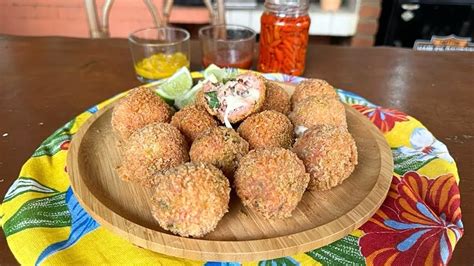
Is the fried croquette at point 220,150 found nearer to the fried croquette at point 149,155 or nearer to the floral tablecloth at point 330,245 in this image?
the fried croquette at point 149,155

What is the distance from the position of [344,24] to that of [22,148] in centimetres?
264

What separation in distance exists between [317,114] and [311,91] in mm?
101

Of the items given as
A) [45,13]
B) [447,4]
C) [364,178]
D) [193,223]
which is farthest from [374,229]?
[45,13]

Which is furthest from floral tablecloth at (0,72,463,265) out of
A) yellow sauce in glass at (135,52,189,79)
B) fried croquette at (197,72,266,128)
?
yellow sauce in glass at (135,52,189,79)

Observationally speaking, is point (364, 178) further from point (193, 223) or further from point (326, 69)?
point (326, 69)

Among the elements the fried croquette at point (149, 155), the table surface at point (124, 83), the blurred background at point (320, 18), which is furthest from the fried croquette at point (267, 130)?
the blurred background at point (320, 18)

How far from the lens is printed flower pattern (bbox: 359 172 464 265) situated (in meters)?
0.75

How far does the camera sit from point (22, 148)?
3.57ft

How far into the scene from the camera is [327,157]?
2.74 ft

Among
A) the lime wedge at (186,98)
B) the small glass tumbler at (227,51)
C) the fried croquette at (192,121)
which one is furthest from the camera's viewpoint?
the small glass tumbler at (227,51)

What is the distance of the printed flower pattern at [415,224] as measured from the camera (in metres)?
0.75

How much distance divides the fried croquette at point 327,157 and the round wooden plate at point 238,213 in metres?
0.02

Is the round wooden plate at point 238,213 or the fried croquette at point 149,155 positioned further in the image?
the fried croquette at point 149,155

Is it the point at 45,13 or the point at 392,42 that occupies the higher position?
the point at 45,13
